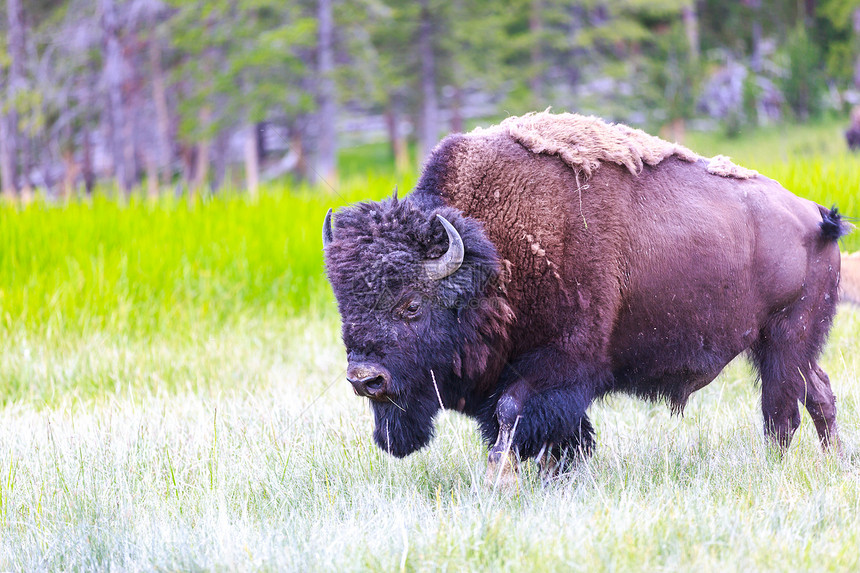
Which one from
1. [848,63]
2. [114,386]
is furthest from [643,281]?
[848,63]

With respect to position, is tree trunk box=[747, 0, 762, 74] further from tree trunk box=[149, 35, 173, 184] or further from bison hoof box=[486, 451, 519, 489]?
bison hoof box=[486, 451, 519, 489]

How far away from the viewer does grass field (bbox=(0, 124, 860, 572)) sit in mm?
2965

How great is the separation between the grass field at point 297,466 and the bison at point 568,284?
1.10 ft

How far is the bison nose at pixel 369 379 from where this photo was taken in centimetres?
354

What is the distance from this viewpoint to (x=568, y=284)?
12.5ft

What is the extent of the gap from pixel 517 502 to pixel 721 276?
156 centimetres

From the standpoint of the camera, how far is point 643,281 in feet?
13.2

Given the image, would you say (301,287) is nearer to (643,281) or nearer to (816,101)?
(643,281)

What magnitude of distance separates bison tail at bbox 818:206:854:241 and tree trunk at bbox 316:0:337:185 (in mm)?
14236

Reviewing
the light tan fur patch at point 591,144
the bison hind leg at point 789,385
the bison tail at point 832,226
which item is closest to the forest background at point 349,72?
the light tan fur patch at point 591,144

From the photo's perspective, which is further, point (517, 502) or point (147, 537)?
point (517, 502)

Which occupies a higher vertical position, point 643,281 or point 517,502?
point 643,281

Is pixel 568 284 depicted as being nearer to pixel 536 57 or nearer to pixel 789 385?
pixel 789 385

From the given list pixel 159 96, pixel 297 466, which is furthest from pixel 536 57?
pixel 297 466
